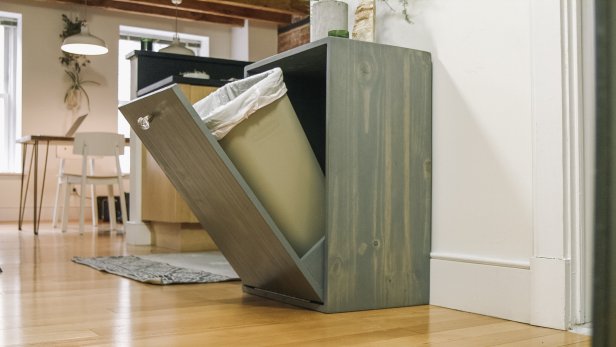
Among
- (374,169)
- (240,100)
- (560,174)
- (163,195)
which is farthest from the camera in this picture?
(163,195)

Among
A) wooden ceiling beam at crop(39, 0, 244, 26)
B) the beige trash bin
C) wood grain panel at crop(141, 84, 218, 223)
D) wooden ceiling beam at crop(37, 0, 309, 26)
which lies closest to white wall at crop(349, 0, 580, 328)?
the beige trash bin

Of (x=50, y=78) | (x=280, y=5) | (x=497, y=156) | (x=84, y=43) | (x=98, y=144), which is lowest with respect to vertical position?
(x=497, y=156)

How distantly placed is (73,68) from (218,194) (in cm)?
679

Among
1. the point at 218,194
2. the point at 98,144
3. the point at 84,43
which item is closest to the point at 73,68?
the point at 84,43

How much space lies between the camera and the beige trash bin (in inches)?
63.9

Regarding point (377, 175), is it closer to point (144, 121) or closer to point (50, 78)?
point (144, 121)

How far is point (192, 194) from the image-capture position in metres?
1.82

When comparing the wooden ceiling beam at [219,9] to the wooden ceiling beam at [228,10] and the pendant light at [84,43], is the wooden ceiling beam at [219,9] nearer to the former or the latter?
the wooden ceiling beam at [228,10]

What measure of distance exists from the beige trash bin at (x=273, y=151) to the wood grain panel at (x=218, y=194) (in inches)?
2.6

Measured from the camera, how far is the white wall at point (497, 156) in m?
1.51

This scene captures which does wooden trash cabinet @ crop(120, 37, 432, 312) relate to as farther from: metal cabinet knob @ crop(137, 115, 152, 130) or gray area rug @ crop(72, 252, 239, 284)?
gray area rug @ crop(72, 252, 239, 284)

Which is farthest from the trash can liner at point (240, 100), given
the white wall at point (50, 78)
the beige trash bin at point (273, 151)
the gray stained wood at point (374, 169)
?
the white wall at point (50, 78)

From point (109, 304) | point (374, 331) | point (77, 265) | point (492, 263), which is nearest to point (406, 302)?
point (492, 263)

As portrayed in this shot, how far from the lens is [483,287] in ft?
5.54
